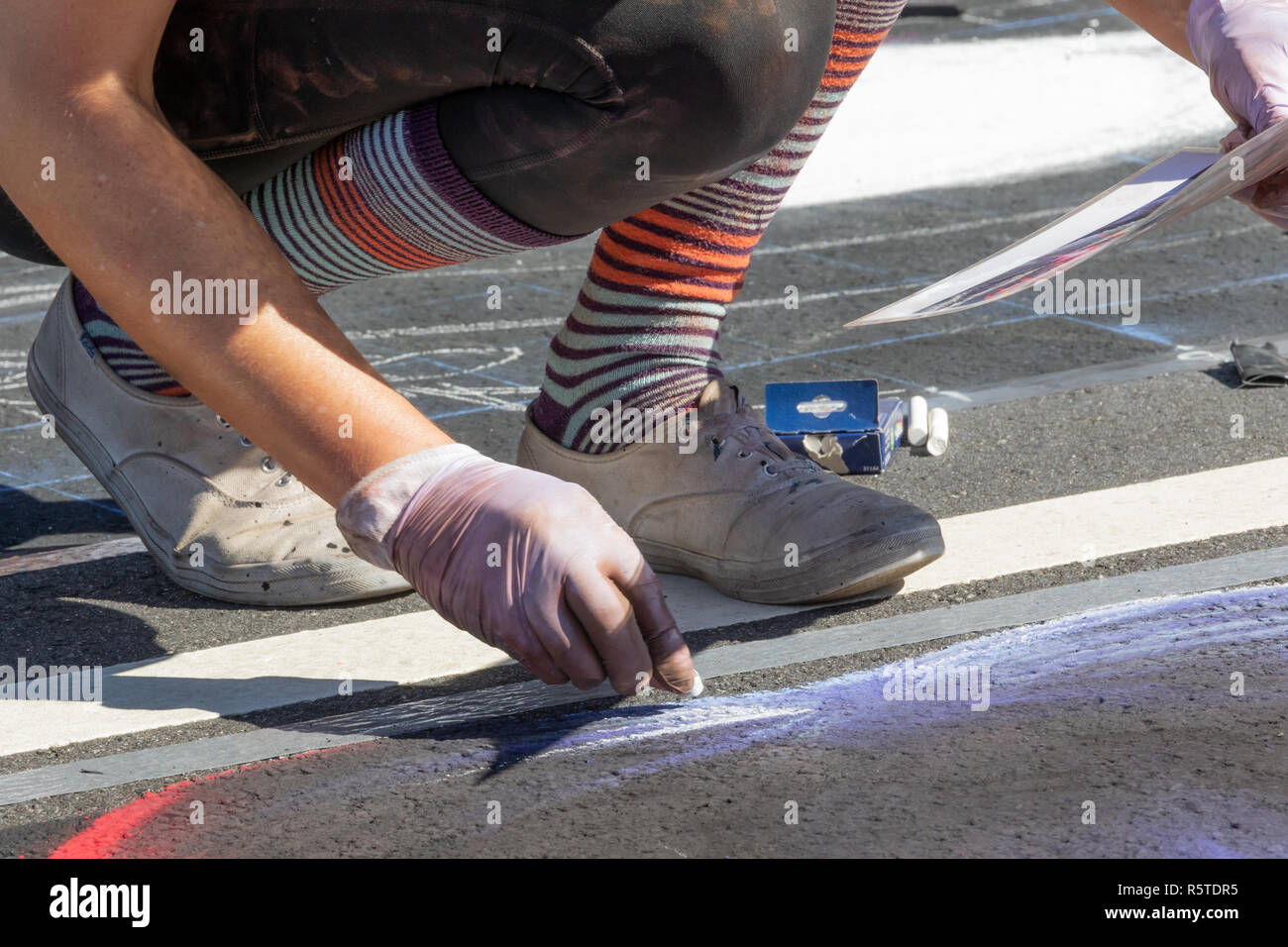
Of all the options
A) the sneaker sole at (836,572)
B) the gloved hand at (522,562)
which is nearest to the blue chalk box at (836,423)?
the sneaker sole at (836,572)

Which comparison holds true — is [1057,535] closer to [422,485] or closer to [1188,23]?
[1188,23]

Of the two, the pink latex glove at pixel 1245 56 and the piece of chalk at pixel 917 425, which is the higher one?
the pink latex glove at pixel 1245 56

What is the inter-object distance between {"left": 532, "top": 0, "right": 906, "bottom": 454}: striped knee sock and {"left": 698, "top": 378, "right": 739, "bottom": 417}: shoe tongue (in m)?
0.01

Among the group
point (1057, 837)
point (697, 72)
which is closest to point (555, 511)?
point (1057, 837)

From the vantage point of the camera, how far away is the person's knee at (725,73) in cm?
197

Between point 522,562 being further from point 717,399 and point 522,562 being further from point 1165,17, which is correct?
point 1165,17

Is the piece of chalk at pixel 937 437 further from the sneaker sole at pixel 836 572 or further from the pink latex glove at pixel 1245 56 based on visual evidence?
the pink latex glove at pixel 1245 56

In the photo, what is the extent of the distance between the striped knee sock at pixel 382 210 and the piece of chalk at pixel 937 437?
3.06 feet

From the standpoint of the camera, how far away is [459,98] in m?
2.11

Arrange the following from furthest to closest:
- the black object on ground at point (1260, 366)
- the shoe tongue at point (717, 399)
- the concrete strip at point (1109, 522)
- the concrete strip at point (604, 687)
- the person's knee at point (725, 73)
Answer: the black object on ground at point (1260, 366)
the shoe tongue at point (717, 399)
the concrete strip at point (1109, 522)
the person's knee at point (725, 73)
the concrete strip at point (604, 687)

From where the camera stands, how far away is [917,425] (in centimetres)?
287

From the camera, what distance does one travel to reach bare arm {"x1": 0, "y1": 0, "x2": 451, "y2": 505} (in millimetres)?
1578
